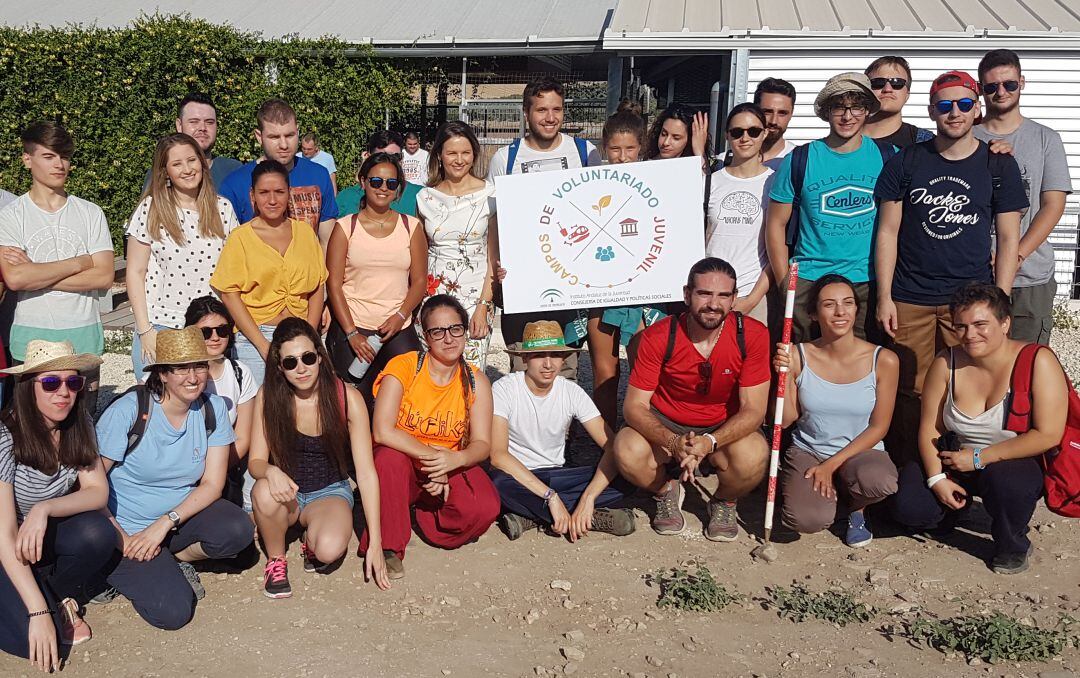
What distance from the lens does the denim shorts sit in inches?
192

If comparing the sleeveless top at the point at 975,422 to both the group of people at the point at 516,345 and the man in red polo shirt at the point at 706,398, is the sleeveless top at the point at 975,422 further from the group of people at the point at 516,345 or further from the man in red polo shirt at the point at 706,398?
the man in red polo shirt at the point at 706,398

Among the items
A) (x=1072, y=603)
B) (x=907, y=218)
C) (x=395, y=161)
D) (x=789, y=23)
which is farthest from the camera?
(x=789, y=23)

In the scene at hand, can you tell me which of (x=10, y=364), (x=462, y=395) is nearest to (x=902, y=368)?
(x=462, y=395)

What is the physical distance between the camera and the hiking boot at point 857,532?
17.0 ft

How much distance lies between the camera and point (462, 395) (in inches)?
203

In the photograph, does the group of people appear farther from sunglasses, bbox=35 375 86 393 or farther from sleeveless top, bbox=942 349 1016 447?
sunglasses, bbox=35 375 86 393

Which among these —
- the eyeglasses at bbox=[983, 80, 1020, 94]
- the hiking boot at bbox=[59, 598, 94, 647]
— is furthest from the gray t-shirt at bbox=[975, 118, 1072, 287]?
the hiking boot at bbox=[59, 598, 94, 647]

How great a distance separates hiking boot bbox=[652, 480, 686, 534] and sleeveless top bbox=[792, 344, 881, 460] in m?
0.79

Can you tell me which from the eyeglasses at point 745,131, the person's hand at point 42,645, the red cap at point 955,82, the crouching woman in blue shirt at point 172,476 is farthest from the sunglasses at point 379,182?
the red cap at point 955,82

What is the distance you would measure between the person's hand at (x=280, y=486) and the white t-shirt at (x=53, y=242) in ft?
5.30

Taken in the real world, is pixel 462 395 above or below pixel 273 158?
below

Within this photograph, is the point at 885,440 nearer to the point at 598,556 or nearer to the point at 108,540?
the point at 598,556

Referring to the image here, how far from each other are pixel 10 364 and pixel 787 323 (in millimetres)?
4244

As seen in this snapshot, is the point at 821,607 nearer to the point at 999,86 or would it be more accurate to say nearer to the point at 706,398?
the point at 706,398
